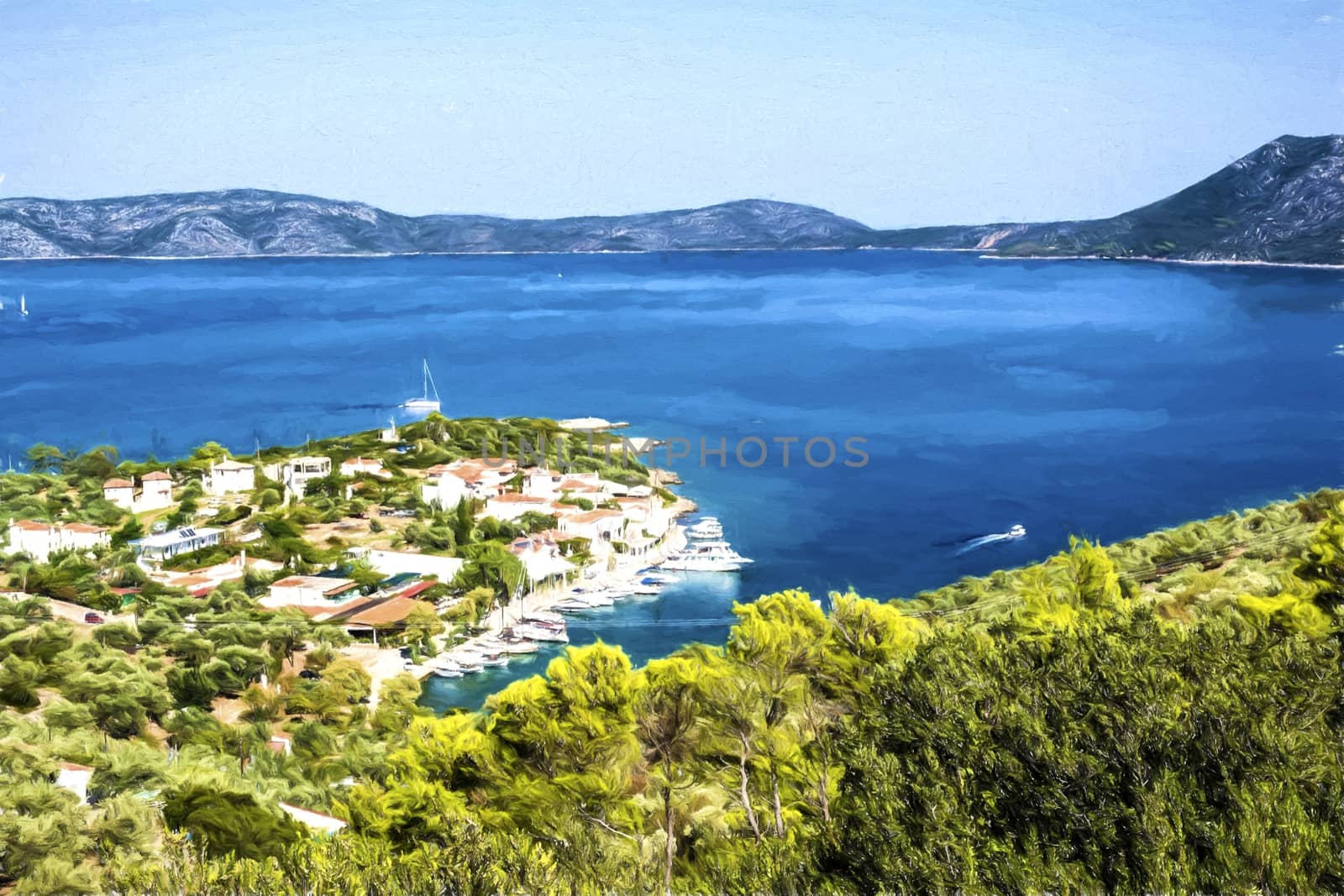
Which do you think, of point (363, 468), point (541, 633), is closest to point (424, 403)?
point (363, 468)

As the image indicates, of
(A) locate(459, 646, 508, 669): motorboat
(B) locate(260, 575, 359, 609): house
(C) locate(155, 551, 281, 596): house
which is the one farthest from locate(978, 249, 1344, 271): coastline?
(C) locate(155, 551, 281, 596): house

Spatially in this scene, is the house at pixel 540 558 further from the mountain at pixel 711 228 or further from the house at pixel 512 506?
the mountain at pixel 711 228

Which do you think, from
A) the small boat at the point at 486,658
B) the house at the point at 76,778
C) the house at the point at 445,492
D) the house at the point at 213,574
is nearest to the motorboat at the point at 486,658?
the small boat at the point at 486,658

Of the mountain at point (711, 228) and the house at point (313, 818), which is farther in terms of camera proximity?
the mountain at point (711, 228)

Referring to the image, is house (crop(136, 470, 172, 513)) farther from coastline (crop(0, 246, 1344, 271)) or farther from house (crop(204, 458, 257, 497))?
coastline (crop(0, 246, 1344, 271))

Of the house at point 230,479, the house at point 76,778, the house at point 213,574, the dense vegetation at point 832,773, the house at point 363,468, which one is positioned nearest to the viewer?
the dense vegetation at point 832,773

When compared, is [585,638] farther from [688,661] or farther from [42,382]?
[42,382]

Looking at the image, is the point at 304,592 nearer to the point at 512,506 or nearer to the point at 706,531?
the point at 512,506
